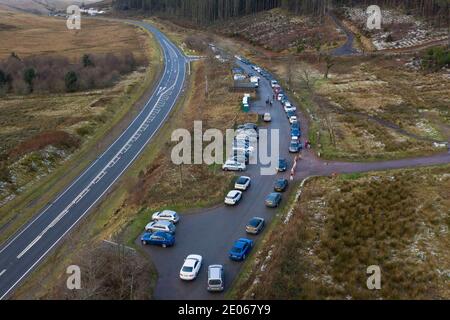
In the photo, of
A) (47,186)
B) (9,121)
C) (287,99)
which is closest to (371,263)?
(47,186)

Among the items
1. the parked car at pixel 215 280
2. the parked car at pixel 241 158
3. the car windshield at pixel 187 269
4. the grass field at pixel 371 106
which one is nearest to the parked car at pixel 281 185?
the parked car at pixel 241 158

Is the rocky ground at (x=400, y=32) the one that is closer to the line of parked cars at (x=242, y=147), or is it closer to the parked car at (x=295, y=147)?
the line of parked cars at (x=242, y=147)

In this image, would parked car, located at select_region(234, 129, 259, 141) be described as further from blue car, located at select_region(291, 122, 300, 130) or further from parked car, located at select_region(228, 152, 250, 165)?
parked car, located at select_region(228, 152, 250, 165)

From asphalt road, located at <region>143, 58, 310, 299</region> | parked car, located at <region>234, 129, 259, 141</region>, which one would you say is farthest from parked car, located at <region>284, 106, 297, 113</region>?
asphalt road, located at <region>143, 58, 310, 299</region>

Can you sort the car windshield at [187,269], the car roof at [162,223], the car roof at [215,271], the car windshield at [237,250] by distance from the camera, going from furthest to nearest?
the car roof at [162,223] < the car windshield at [237,250] < the car windshield at [187,269] < the car roof at [215,271]

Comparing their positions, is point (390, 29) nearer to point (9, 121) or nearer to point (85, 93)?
point (85, 93)

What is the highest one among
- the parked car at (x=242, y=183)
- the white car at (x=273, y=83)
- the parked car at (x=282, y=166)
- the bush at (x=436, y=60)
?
the bush at (x=436, y=60)
